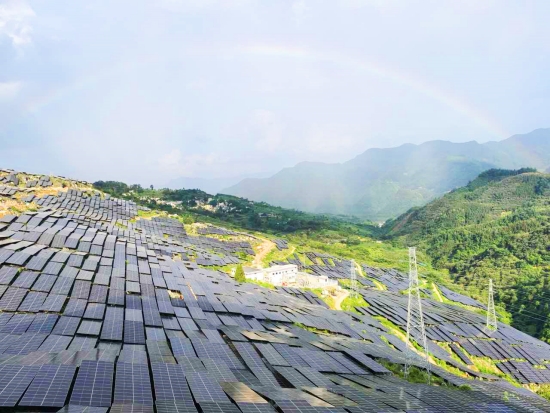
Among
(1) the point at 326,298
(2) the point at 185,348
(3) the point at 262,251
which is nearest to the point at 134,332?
(2) the point at 185,348

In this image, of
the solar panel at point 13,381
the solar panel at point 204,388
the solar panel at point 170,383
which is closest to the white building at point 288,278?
the solar panel at point 170,383

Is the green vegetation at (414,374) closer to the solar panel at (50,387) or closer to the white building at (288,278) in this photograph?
the solar panel at (50,387)

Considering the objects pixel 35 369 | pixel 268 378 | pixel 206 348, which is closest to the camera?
pixel 35 369

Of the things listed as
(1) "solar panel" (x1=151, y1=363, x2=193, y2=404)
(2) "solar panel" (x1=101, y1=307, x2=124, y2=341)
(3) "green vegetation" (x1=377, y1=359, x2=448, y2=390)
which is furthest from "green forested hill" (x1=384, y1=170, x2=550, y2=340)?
(2) "solar panel" (x1=101, y1=307, x2=124, y2=341)

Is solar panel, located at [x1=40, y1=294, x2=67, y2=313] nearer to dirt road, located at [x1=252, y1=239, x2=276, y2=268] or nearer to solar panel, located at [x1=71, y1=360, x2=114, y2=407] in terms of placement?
solar panel, located at [x1=71, y1=360, x2=114, y2=407]

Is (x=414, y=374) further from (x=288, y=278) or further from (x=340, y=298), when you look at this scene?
(x=288, y=278)

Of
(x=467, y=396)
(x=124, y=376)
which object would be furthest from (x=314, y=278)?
(x=124, y=376)

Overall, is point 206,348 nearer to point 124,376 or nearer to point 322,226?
point 124,376
